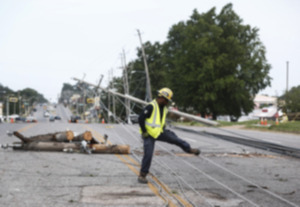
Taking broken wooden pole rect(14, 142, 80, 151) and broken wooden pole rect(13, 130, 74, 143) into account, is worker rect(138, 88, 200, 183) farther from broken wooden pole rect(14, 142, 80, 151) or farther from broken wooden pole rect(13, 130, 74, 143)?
broken wooden pole rect(13, 130, 74, 143)

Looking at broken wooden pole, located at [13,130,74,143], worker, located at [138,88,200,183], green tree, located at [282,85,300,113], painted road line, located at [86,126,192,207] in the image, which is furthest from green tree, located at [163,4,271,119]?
worker, located at [138,88,200,183]

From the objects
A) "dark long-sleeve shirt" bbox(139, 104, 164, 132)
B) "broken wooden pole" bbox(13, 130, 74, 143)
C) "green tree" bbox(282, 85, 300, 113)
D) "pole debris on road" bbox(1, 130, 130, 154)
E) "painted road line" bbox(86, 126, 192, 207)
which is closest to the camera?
"painted road line" bbox(86, 126, 192, 207)

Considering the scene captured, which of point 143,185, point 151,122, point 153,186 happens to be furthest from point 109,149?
point 153,186

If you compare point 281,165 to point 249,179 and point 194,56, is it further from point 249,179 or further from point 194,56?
point 194,56

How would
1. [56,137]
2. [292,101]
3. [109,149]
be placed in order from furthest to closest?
1. [292,101]
2. [56,137]
3. [109,149]

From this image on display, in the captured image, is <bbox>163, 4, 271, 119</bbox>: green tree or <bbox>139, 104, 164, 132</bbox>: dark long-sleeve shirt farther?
<bbox>163, 4, 271, 119</bbox>: green tree

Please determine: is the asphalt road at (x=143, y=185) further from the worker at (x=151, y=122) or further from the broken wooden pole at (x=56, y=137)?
the broken wooden pole at (x=56, y=137)

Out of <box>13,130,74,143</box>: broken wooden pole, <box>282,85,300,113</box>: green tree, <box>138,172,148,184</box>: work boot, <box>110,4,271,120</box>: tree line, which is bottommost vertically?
<box>138,172,148,184</box>: work boot

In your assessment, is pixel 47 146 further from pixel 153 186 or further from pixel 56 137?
pixel 153 186

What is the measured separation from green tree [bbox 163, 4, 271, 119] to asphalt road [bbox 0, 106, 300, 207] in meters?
29.9

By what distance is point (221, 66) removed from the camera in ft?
Result: 132

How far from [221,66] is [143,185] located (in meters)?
34.7

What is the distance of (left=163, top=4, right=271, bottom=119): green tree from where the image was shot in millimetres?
Answer: 40312

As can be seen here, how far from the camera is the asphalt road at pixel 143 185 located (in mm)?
5676
